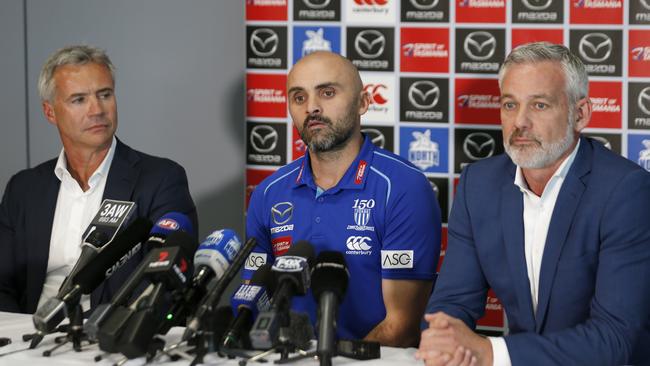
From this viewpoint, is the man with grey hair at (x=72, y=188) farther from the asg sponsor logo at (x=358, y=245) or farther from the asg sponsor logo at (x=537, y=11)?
the asg sponsor logo at (x=537, y=11)

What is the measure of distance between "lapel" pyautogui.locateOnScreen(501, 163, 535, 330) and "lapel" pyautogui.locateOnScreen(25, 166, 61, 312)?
167 cm

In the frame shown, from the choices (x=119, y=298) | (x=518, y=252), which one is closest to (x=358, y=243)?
(x=518, y=252)

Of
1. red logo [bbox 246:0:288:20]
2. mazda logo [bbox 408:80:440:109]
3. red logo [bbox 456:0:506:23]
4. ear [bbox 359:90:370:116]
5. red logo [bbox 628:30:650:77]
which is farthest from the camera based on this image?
red logo [bbox 246:0:288:20]

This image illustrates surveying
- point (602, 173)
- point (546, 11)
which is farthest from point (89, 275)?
point (546, 11)

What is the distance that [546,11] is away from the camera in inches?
152

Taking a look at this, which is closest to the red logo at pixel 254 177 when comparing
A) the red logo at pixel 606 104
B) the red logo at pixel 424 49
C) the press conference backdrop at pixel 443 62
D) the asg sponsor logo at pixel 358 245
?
the press conference backdrop at pixel 443 62

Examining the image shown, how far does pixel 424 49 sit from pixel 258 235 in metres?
1.45

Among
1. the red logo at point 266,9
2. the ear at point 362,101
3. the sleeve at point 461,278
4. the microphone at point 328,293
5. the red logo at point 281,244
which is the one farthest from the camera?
the red logo at point 266,9

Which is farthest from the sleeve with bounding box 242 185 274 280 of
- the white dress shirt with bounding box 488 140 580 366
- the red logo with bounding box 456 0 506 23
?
the red logo with bounding box 456 0 506 23

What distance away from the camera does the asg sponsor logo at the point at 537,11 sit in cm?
386

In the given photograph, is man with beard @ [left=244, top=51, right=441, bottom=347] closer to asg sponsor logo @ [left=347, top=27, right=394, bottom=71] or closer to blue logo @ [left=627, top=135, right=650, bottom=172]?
asg sponsor logo @ [left=347, top=27, right=394, bottom=71]

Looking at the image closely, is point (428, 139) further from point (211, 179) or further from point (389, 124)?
point (211, 179)

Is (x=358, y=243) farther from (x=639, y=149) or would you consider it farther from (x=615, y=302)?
(x=639, y=149)

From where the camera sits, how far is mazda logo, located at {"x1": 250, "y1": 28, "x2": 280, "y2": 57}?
13.7ft
